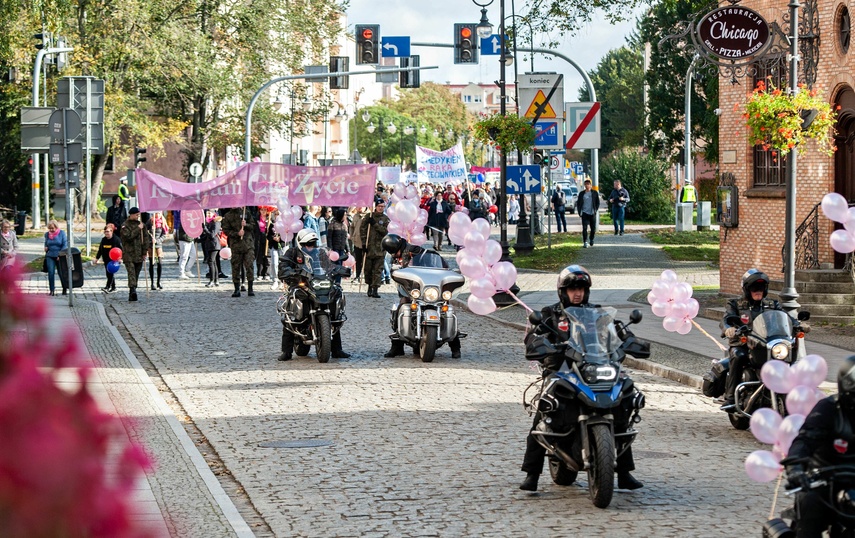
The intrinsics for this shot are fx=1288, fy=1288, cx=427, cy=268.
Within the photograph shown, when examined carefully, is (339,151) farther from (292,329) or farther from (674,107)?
(292,329)

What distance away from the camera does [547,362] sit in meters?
8.83

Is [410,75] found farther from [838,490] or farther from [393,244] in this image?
[838,490]

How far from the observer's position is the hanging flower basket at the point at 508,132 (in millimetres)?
31766

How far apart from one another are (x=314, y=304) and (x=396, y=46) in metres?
22.4

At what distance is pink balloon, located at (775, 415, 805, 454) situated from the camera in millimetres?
6035

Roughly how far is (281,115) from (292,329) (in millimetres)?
44152

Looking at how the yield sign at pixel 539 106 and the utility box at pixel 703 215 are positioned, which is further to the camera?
the utility box at pixel 703 215

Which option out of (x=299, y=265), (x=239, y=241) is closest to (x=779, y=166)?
(x=299, y=265)

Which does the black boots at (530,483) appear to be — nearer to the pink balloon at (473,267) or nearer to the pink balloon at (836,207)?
the pink balloon at (473,267)

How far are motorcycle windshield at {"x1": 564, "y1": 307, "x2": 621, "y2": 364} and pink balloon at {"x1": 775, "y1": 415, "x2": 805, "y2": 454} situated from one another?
2482 millimetres

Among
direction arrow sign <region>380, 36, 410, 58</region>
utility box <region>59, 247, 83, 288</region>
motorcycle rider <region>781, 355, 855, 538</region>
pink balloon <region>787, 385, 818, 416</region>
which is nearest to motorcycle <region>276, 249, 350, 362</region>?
utility box <region>59, 247, 83, 288</region>

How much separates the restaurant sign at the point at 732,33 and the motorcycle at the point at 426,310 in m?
5.37

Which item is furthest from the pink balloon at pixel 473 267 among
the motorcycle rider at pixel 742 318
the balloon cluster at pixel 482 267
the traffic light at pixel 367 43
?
the traffic light at pixel 367 43

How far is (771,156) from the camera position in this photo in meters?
23.0
